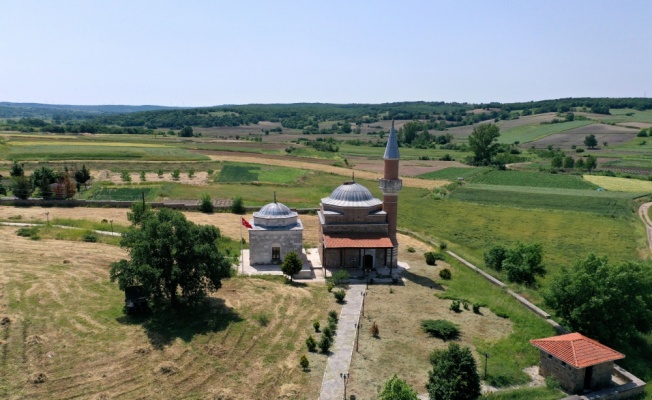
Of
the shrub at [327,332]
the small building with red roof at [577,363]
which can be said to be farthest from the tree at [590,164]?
the shrub at [327,332]

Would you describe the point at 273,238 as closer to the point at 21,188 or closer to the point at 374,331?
the point at 374,331

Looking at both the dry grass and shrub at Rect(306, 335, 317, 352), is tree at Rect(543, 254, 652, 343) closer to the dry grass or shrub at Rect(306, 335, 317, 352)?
the dry grass

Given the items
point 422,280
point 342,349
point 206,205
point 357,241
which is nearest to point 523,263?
point 422,280

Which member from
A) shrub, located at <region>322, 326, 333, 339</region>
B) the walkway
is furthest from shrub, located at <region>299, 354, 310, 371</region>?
the walkway

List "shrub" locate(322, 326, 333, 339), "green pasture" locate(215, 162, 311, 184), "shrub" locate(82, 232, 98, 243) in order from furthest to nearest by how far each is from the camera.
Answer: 1. "green pasture" locate(215, 162, 311, 184)
2. "shrub" locate(82, 232, 98, 243)
3. "shrub" locate(322, 326, 333, 339)

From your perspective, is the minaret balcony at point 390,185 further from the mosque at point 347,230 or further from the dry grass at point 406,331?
the dry grass at point 406,331

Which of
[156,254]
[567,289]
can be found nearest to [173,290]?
[156,254]
